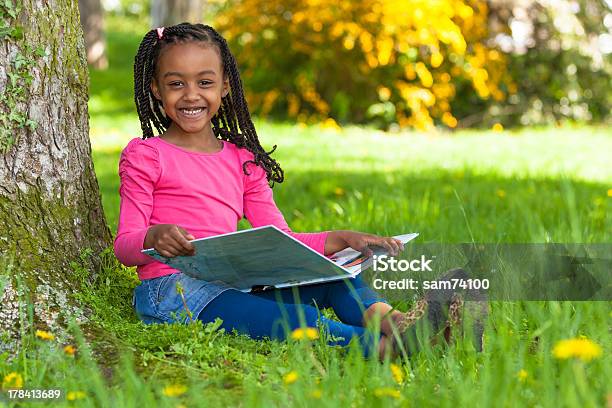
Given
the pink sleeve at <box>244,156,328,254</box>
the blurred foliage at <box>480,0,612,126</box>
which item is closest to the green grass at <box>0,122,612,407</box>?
the pink sleeve at <box>244,156,328,254</box>

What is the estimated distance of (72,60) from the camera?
2883 millimetres

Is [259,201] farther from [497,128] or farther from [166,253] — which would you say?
[497,128]

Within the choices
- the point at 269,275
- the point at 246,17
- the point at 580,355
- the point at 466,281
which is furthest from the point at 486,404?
the point at 246,17

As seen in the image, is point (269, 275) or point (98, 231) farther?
point (98, 231)

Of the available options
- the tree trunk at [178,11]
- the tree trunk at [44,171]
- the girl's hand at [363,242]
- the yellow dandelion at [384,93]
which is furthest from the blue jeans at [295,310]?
the tree trunk at [178,11]

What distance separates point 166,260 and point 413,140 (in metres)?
6.82

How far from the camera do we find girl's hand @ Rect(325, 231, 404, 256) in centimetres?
277

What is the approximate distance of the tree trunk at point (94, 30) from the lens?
14977mm

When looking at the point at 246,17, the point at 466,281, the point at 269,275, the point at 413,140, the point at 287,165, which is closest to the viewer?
the point at 466,281

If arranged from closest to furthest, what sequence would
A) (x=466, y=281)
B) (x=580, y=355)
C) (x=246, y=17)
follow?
(x=580, y=355) → (x=466, y=281) → (x=246, y=17)

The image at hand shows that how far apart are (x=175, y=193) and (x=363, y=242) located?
63 centimetres

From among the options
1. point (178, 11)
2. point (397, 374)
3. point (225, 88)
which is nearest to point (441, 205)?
point (225, 88)

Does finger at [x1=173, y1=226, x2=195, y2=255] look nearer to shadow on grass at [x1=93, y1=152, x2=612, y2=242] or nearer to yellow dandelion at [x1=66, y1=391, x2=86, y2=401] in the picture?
yellow dandelion at [x1=66, y1=391, x2=86, y2=401]

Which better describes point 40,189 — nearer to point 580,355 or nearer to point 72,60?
point 72,60
